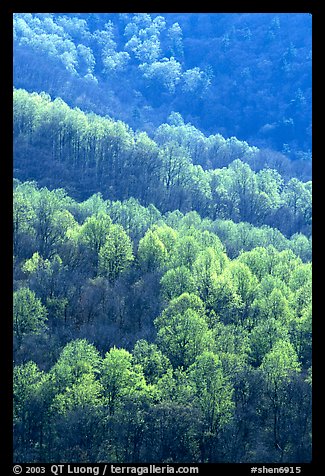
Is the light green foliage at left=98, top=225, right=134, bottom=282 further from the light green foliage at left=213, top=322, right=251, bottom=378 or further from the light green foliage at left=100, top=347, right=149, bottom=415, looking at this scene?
the light green foliage at left=100, top=347, right=149, bottom=415

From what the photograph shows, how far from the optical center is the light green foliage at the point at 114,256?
49281 millimetres

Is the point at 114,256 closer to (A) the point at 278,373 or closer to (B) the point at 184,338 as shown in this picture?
(B) the point at 184,338

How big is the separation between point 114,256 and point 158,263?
10.9ft

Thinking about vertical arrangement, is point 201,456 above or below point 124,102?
below

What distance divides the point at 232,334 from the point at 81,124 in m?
42.9

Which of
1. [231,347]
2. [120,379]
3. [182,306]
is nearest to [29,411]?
[120,379]

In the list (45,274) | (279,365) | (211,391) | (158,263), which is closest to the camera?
(211,391)

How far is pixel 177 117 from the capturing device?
10194 centimetres

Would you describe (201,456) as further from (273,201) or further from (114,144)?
(114,144)

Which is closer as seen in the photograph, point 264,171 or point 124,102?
point 264,171

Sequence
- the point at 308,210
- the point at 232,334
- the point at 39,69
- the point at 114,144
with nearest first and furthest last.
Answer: the point at 232,334, the point at 308,210, the point at 114,144, the point at 39,69

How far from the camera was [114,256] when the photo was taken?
49969 millimetres

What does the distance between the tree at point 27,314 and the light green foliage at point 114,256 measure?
23.9 ft
